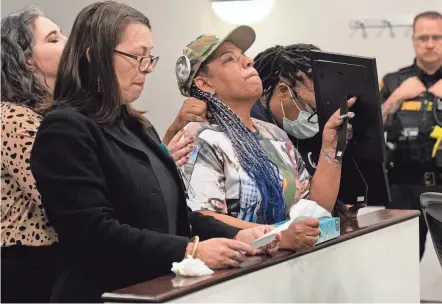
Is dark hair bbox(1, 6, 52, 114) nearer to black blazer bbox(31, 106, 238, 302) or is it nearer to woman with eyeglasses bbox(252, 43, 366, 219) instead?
black blazer bbox(31, 106, 238, 302)

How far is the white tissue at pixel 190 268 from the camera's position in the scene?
6.12 feet

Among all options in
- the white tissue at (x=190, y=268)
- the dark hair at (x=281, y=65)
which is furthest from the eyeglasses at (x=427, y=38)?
the white tissue at (x=190, y=268)

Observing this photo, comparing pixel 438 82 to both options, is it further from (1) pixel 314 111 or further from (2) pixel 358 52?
(1) pixel 314 111

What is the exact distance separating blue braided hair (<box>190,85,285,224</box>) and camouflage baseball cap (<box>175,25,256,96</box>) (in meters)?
0.07

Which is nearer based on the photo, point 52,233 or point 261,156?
point 52,233

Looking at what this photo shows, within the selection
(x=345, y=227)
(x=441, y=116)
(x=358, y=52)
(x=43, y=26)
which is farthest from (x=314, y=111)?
(x=358, y=52)

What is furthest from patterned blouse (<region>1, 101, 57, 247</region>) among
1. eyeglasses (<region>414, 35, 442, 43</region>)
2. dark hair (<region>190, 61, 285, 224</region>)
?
eyeglasses (<region>414, 35, 442, 43</region>)

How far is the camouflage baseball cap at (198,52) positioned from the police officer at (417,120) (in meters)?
2.52

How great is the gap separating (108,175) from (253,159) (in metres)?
0.73

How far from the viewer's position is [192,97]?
2.66 m

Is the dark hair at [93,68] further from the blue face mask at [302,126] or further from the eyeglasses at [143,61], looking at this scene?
the blue face mask at [302,126]

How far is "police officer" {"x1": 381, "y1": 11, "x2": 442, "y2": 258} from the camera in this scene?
4.93m

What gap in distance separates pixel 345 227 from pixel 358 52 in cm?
280

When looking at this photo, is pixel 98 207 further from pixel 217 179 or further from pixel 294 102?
pixel 294 102
